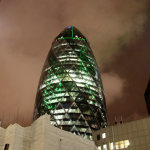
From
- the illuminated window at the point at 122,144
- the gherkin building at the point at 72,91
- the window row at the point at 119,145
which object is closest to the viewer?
the illuminated window at the point at 122,144

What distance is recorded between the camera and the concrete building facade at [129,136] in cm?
4462

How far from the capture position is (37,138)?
1529 inches

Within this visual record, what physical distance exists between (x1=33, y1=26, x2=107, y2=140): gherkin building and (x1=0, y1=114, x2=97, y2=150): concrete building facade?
2659 centimetres

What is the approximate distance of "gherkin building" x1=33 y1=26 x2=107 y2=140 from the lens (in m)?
69.4

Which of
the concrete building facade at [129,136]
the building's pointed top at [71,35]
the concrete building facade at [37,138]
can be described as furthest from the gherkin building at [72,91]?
the concrete building facade at [37,138]

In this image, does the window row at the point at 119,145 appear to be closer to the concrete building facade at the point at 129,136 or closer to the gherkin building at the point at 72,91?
the concrete building facade at the point at 129,136

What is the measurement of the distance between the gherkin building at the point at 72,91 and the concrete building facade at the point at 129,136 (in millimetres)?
17338

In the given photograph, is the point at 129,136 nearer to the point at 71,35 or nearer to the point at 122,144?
the point at 122,144

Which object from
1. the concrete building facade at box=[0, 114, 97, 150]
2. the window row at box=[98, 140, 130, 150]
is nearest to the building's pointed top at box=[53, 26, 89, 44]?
the window row at box=[98, 140, 130, 150]

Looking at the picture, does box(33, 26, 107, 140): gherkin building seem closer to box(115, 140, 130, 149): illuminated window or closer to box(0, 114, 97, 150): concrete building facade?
box(115, 140, 130, 149): illuminated window

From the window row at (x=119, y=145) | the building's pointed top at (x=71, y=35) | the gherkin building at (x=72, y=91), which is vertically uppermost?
the building's pointed top at (x=71, y=35)

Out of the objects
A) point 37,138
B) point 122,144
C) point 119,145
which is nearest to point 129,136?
point 122,144

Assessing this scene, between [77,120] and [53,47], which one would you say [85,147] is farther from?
[53,47]

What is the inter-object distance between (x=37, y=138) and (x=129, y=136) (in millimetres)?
19064
